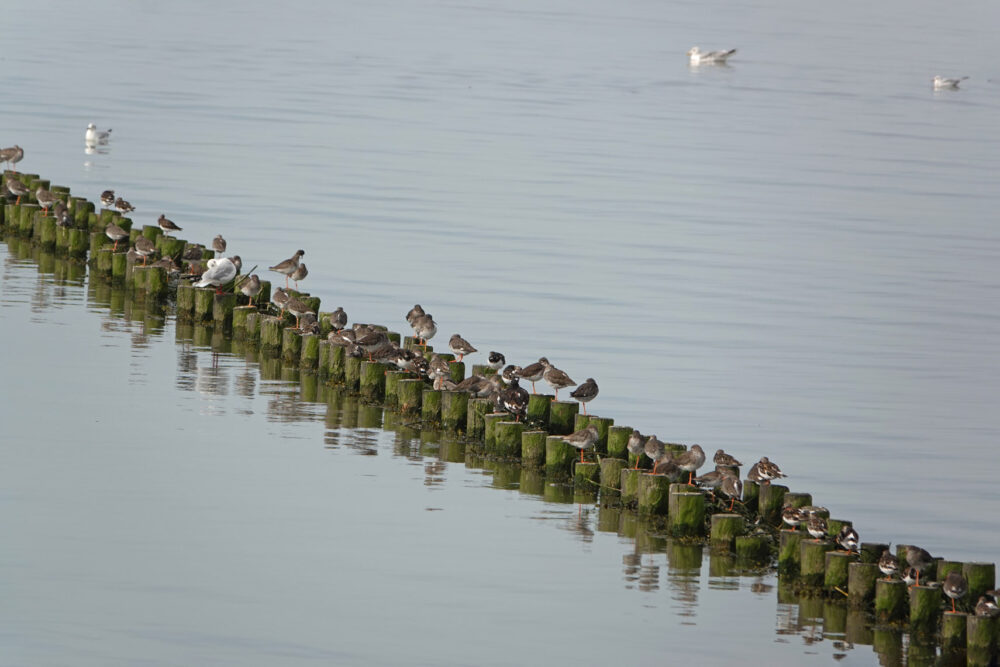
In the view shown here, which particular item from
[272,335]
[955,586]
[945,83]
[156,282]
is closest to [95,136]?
[156,282]

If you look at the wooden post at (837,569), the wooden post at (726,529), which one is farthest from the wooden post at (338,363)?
the wooden post at (837,569)

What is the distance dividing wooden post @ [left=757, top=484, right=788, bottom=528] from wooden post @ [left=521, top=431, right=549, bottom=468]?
271 cm

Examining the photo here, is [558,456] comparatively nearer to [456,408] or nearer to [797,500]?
[456,408]

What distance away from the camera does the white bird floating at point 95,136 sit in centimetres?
4700

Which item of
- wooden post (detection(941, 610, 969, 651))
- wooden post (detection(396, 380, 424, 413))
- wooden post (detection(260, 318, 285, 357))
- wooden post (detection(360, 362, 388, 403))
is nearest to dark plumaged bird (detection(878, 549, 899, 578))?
wooden post (detection(941, 610, 969, 651))

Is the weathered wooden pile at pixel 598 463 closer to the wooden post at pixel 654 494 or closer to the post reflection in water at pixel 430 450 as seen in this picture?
the wooden post at pixel 654 494

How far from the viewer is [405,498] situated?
17.2 meters

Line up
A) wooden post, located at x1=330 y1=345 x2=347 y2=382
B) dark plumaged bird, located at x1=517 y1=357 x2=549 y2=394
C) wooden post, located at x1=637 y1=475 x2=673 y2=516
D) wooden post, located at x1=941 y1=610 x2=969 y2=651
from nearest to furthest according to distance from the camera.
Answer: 1. wooden post, located at x1=941 y1=610 x2=969 y2=651
2. wooden post, located at x1=637 y1=475 x2=673 y2=516
3. dark plumaged bird, located at x1=517 y1=357 x2=549 y2=394
4. wooden post, located at x1=330 y1=345 x2=347 y2=382

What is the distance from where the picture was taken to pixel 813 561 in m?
15.0

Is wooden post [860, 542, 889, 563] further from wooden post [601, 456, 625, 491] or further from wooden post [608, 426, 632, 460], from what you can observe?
wooden post [608, 426, 632, 460]

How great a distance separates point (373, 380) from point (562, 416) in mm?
2714

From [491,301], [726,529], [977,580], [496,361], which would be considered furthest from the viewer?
[491,301]

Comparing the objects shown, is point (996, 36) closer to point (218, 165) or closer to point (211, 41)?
point (211, 41)

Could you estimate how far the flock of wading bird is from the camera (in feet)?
48.3
